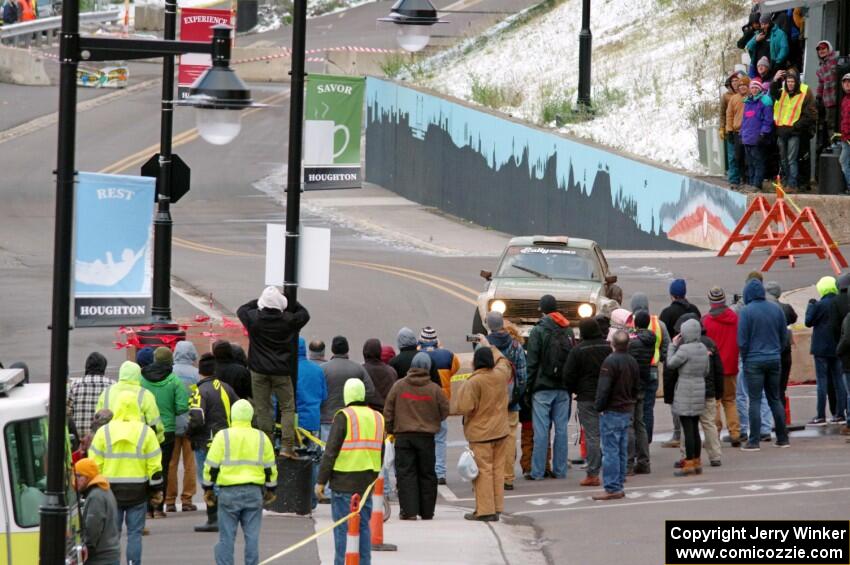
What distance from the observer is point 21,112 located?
54500 mm

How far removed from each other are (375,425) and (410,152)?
34.1 metres

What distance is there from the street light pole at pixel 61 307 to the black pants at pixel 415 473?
17.1 ft

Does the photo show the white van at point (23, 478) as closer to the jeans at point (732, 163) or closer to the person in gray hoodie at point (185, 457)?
the person in gray hoodie at point (185, 457)

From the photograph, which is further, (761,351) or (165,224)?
(165,224)

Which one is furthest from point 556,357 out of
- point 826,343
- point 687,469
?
point 826,343

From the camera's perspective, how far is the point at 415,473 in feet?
48.8

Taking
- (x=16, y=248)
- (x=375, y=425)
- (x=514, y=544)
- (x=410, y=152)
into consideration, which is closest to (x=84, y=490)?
(x=375, y=425)

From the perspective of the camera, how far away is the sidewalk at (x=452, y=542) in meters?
13.2

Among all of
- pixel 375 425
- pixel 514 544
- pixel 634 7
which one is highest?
pixel 634 7

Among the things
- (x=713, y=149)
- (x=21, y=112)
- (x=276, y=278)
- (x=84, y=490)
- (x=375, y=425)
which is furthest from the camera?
(x=21, y=112)

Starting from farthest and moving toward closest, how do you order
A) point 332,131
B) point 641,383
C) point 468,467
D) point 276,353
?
point 641,383 → point 332,131 → point 276,353 → point 468,467

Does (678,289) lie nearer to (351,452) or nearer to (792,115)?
(351,452)

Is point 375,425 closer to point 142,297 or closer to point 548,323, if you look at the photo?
point 142,297

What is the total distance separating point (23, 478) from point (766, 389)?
33.0 ft
